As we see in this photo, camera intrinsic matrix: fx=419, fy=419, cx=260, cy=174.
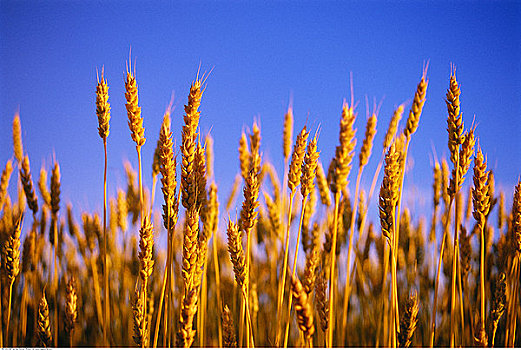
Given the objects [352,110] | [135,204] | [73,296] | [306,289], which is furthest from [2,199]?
[352,110]

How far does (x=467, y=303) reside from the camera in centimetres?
200

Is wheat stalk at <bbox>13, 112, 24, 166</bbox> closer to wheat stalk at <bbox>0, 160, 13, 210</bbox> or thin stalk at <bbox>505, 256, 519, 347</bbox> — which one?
wheat stalk at <bbox>0, 160, 13, 210</bbox>

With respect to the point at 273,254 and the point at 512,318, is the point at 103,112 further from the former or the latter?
the point at 512,318

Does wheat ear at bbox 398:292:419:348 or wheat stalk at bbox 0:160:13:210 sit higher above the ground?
wheat stalk at bbox 0:160:13:210

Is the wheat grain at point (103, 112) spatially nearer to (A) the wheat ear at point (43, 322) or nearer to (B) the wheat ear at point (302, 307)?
(A) the wheat ear at point (43, 322)

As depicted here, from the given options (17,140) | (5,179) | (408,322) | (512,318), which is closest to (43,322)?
(5,179)

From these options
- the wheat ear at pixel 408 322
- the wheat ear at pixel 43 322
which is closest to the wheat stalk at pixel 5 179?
the wheat ear at pixel 43 322

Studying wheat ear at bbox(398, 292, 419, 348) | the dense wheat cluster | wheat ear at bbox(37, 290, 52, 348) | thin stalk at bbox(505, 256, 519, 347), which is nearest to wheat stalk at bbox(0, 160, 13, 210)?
the dense wheat cluster

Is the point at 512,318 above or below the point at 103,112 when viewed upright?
below

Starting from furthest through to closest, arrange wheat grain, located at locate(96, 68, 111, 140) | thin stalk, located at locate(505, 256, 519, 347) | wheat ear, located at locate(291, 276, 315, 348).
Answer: thin stalk, located at locate(505, 256, 519, 347) < wheat grain, located at locate(96, 68, 111, 140) < wheat ear, located at locate(291, 276, 315, 348)

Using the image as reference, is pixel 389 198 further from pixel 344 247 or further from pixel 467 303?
pixel 467 303

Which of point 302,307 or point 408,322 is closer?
point 302,307

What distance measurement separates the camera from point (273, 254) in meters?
2.12

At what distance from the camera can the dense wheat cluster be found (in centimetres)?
128
